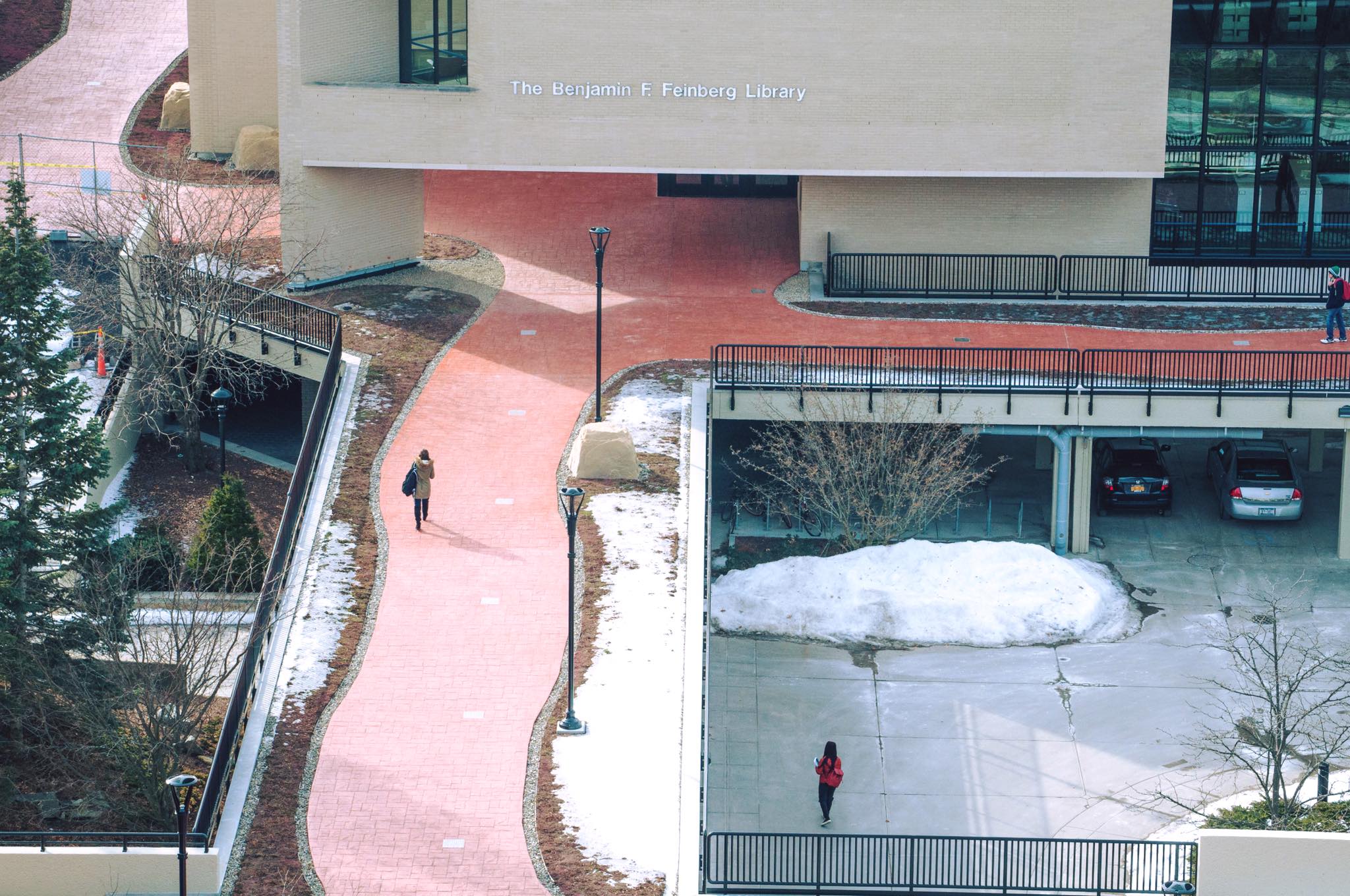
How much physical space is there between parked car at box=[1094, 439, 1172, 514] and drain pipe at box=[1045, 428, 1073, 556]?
4.82ft

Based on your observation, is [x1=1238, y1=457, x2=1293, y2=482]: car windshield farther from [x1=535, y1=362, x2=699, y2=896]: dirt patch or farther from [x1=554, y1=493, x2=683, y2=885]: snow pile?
[x1=554, y1=493, x2=683, y2=885]: snow pile

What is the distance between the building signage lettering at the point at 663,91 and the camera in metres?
42.6

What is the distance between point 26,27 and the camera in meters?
56.1

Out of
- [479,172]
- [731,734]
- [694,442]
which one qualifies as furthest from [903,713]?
[479,172]

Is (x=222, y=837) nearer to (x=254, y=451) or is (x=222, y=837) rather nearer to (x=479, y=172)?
(x=254, y=451)

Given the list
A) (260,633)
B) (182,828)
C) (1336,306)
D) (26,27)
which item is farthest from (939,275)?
(26,27)

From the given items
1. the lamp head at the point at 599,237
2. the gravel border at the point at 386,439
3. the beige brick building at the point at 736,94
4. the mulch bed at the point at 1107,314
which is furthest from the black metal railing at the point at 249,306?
the mulch bed at the point at 1107,314

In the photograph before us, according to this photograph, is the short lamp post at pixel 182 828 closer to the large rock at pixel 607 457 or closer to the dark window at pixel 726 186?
the large rock at pixel 607 457

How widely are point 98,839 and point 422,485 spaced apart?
28.0ft

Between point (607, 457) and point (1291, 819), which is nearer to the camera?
point (1291, 819)

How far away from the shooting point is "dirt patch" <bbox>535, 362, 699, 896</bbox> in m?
25.4

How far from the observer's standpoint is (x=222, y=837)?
85.0ft

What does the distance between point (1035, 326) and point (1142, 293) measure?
323 centimetres

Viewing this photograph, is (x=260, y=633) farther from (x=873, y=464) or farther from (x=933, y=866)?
(x=873, y=464)
